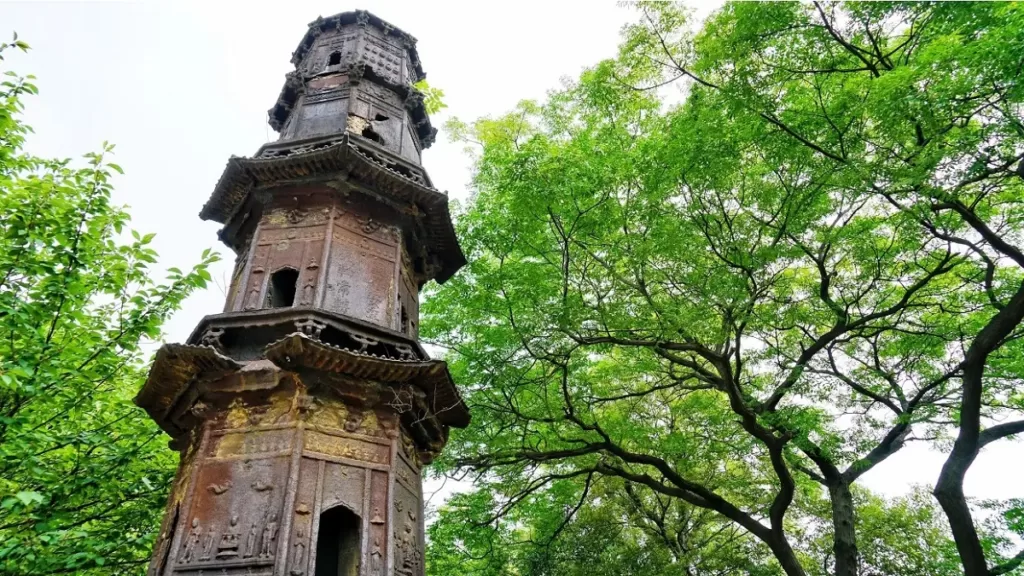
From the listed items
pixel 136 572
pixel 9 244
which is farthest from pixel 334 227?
pixel 136 572

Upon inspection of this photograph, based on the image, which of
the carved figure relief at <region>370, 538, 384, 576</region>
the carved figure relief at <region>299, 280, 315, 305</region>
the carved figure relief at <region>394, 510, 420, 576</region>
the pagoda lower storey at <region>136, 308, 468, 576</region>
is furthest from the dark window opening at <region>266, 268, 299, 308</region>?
the carved figure relief at <region>370, 538, 384, 576</region>

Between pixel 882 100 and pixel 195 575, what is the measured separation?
10.3 metres

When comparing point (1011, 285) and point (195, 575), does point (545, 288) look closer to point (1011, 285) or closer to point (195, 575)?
point (195, 575)

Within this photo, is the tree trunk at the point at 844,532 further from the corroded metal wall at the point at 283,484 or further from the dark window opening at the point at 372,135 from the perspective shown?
the dark window opening at the point at 372,135

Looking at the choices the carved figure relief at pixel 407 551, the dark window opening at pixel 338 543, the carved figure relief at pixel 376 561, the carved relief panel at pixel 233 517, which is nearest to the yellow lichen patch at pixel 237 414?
the carved relief panel at pixel 233 517

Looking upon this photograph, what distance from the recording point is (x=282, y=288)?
11367mm

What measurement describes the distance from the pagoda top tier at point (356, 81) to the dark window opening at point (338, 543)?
7.28 metres

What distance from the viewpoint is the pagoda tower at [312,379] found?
863 centimetres

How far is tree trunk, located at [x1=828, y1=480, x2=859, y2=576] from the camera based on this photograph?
1072cm

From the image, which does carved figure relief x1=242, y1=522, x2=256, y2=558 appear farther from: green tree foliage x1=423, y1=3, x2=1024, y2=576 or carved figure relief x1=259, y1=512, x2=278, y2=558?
green tree foliage x1=423, y1=3, x2=1024, y2=576

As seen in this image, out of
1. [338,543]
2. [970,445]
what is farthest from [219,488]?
[970,445]

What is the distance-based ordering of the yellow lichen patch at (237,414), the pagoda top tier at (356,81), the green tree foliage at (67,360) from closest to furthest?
the green tree foliage at (67,360), the yellow lichen patch at (237,414), the pagoda top tier at (356,81)

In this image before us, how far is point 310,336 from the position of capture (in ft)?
30.6

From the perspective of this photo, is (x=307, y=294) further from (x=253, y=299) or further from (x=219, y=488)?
(x=219, y=488)
